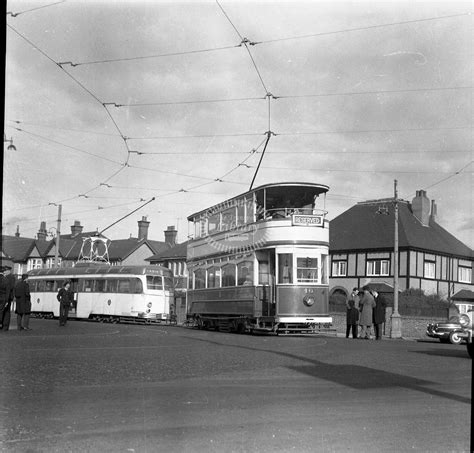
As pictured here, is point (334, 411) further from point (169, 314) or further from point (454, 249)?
point (454, 249)

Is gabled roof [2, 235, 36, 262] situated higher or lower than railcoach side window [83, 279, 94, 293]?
higher

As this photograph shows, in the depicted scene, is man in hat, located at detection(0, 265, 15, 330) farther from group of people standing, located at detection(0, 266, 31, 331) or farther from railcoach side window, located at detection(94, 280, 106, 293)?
railcoach side window, located at detection(94, 280, 106, 293)

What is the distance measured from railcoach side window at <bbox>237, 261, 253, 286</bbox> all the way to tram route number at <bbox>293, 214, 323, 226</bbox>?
235 cm

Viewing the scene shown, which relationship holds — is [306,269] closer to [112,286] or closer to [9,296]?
[9,296]

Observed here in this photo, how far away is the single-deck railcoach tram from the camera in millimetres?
36312

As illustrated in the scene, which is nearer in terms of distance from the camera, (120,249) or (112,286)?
(112,286)

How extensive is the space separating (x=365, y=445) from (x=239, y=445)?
3.36 ft

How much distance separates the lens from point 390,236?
5059 cm

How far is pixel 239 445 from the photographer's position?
18.7 feet

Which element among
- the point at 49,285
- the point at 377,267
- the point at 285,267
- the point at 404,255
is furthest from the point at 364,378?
the point at 377,267

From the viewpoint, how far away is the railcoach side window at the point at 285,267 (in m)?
23.3

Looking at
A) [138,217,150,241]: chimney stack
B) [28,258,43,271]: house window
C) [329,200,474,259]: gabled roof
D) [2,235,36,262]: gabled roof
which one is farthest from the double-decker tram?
[329,200,474,259]: gabled roof

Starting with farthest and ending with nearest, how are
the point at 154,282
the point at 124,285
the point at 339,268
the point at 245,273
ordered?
1. the point at 339,268
2. the point at 154,282
3. the point at 124,285
4. the point at 245,273

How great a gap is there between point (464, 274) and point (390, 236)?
771 centimetres
